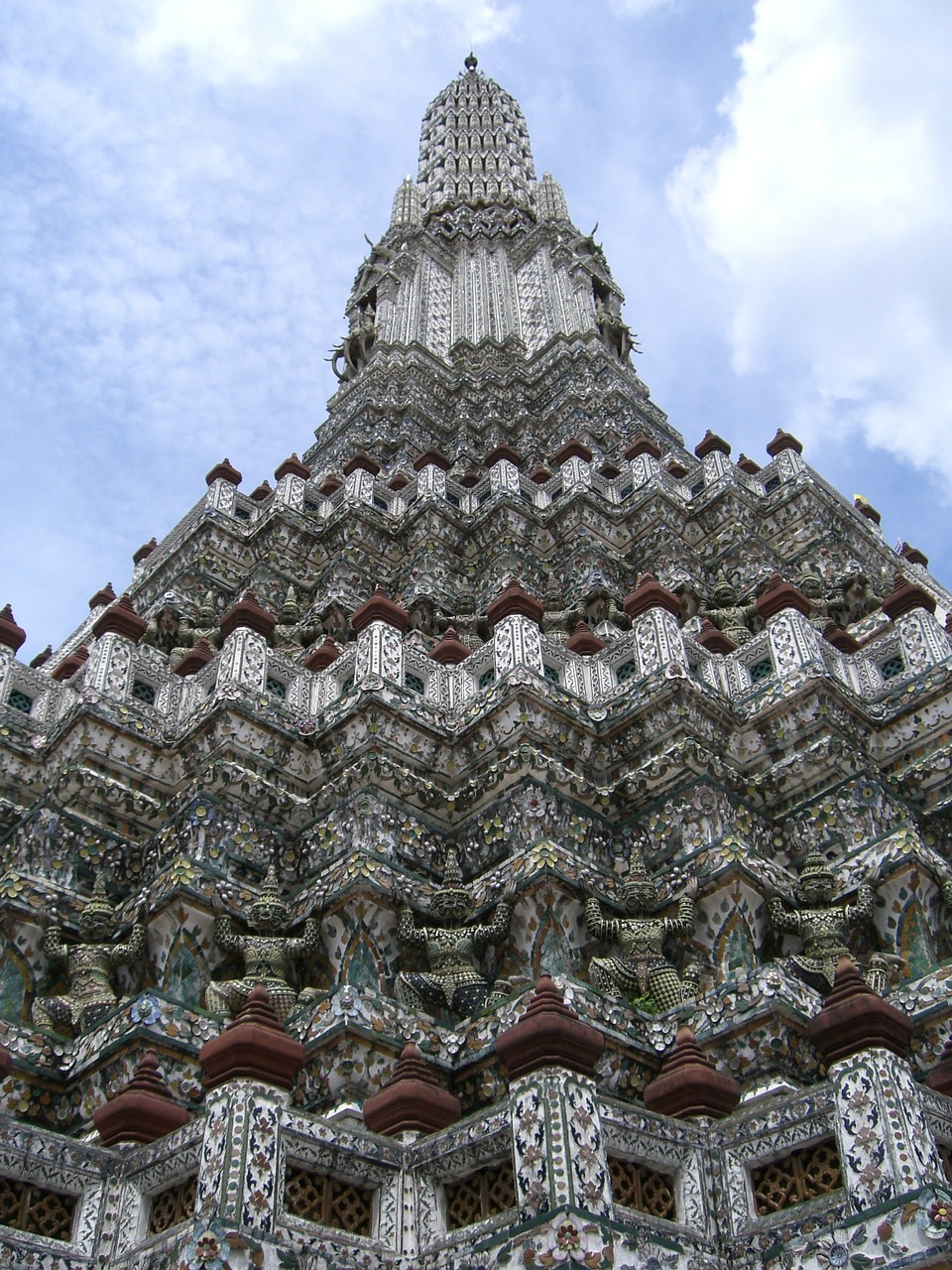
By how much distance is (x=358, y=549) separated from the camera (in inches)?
783

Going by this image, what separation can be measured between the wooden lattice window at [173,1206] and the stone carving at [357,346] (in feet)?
85.7

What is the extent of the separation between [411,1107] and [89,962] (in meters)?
4.25

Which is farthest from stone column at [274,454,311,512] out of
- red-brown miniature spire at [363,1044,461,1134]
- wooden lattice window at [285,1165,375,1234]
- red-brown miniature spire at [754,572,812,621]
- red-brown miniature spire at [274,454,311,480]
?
wooden lattice window at [285,1165,375,1234]

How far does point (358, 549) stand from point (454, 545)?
160 centimetres

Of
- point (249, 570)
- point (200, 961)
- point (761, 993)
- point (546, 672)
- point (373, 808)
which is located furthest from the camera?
point (249, 570)

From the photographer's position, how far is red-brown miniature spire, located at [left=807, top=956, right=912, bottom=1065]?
22.9 ft

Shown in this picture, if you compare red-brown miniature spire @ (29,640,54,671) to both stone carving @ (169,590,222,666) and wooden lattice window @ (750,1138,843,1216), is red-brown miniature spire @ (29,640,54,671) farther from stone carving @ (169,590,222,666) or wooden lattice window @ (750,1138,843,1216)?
wooden lattice window @ (750,1138,843,1216)

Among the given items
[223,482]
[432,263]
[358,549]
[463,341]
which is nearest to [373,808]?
[358,549]

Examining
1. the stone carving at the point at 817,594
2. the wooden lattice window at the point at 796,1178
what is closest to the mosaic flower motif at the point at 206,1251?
the wooden lattice window at the point at 796,1178

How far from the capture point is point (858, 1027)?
6.99 m

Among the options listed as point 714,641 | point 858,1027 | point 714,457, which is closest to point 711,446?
point 714,457

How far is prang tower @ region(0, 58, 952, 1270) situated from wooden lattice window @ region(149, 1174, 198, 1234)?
0.03 metres

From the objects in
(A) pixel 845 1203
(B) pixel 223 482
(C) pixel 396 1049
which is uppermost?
(B) pixel 223 482

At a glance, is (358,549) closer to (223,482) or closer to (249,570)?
(249,570)
